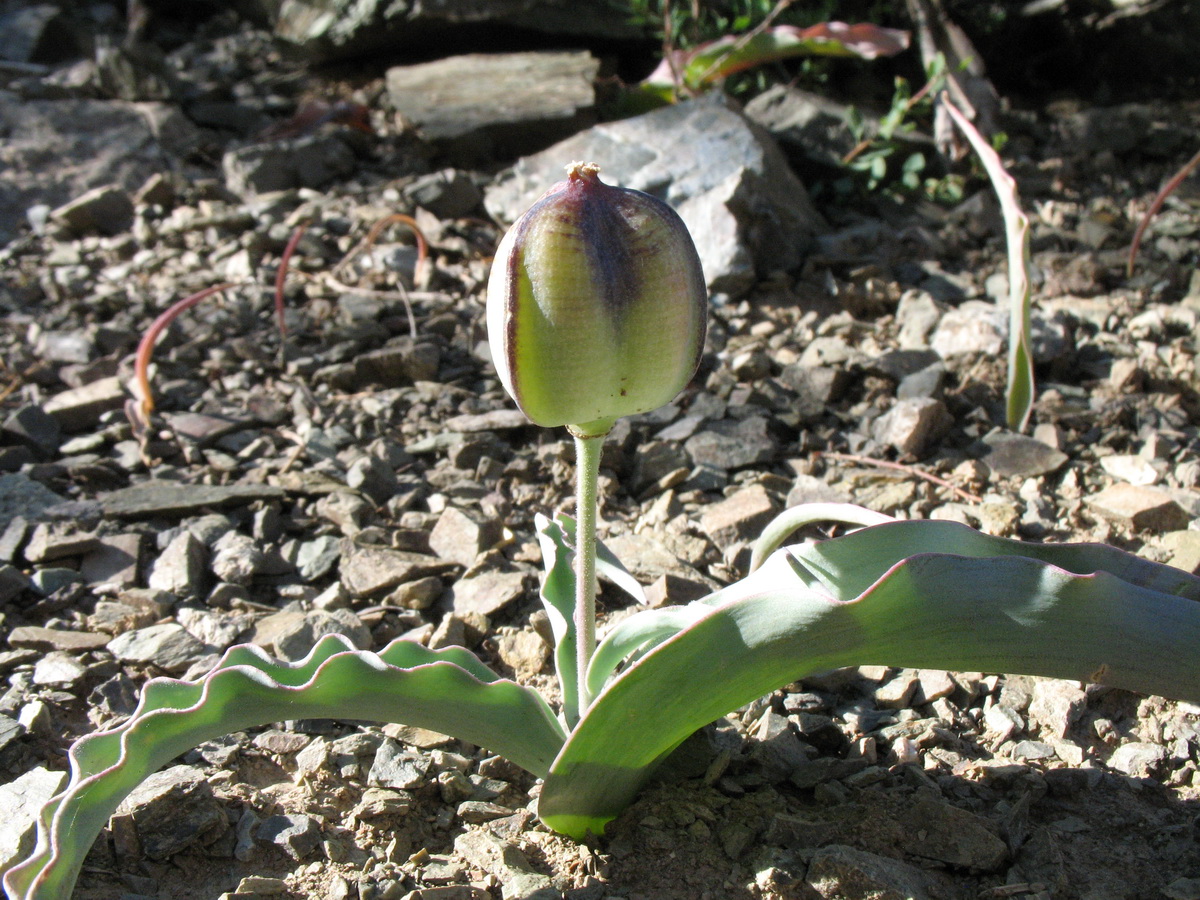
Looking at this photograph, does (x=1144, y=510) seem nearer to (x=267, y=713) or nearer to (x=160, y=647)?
(x=267, y=713)

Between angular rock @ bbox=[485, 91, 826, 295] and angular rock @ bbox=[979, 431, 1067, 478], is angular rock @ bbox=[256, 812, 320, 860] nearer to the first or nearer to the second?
angular rock @ bbox=[979, 431, 1067, 478]

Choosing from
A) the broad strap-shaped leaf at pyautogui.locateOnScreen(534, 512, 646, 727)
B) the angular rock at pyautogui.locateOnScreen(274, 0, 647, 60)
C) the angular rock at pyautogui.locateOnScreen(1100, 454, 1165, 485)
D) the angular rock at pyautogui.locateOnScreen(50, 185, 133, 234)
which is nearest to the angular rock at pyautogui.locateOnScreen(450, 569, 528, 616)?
the broad strap-shaped leaf at pyautogui.locateOnScreen(534, 512, 646, 727)

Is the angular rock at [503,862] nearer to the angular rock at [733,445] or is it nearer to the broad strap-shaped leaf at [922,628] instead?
the broad strap-shaped leaf at [922,628]

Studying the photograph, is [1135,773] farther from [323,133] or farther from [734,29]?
[323,133]

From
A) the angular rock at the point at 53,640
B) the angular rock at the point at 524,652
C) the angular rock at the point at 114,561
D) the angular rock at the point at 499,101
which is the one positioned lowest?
the angular rock at the point at 524,652

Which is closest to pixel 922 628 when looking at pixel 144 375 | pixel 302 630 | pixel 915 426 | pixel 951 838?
pixel 951 838

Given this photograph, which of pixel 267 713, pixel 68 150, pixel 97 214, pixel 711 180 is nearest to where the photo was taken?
pixel 267 713

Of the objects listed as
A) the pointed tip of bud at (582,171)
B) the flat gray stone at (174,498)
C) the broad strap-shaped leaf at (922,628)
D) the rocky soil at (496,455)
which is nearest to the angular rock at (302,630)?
the rocky soil at (496,455)
